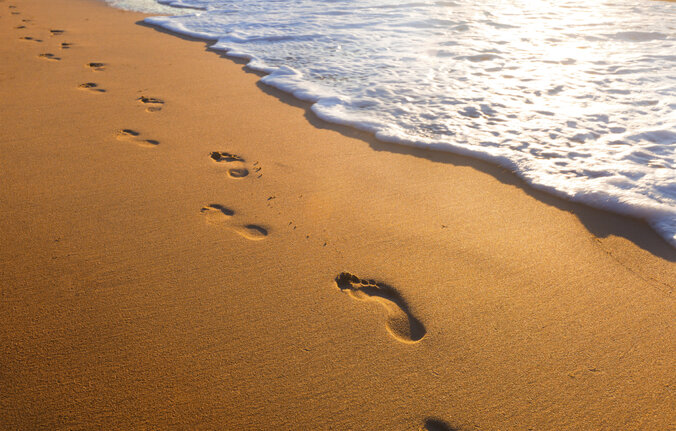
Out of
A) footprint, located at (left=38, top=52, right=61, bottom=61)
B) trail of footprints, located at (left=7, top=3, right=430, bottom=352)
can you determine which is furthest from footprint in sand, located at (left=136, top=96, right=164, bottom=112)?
footprint, located at (left=38, top=52, right=61, bottom=61)

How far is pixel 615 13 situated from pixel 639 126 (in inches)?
208

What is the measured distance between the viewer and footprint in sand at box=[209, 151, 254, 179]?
2630 millimetres

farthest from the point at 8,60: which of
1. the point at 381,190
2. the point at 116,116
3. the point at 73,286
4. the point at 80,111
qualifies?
the point at 381,190

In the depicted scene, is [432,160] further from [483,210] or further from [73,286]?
[73,286]

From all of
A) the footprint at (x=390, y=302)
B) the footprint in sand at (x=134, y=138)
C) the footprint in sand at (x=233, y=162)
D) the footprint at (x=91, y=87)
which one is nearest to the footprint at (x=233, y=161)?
the footprint in sand at (x=233, y=162)

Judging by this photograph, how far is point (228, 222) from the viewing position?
2.21 metres

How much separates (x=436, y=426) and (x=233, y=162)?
1988 mm

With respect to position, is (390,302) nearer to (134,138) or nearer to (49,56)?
(134,138)

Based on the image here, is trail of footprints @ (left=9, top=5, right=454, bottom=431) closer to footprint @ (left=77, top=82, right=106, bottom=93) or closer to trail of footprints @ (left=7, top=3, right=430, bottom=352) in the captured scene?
trail of footprints @ (left=7, top=3, right=430, bottom=352)

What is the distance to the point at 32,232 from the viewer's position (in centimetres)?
202

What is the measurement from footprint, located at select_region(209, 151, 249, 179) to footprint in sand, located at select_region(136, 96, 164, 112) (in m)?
0.95

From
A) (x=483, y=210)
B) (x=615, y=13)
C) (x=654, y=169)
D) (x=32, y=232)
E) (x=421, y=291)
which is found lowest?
(x=32, y=232)

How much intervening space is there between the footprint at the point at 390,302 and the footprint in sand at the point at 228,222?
1.63 feet

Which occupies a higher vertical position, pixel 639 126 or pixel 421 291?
pixel 639 126
